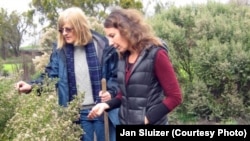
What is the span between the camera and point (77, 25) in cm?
374

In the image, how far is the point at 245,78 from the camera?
8430mm

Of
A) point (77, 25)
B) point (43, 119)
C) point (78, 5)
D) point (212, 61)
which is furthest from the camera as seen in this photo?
point (78, 5)

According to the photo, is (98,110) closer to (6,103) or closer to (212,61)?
(6,103)

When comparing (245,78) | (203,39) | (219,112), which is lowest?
(219,112)

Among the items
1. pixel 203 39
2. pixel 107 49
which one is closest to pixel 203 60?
pixel 203 39

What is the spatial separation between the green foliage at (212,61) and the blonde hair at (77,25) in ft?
16.0

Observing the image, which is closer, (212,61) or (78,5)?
(212,61)

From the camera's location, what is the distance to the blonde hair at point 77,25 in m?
3.74

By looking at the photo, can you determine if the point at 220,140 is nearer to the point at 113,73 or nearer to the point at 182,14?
the point at 113,73

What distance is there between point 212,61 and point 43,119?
19.1ft

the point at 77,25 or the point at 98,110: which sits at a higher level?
the point at 77,25

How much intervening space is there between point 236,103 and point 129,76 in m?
5.37

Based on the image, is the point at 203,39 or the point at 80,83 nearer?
the point at 80,83

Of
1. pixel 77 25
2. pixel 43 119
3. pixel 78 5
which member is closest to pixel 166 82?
pixel 43 119
